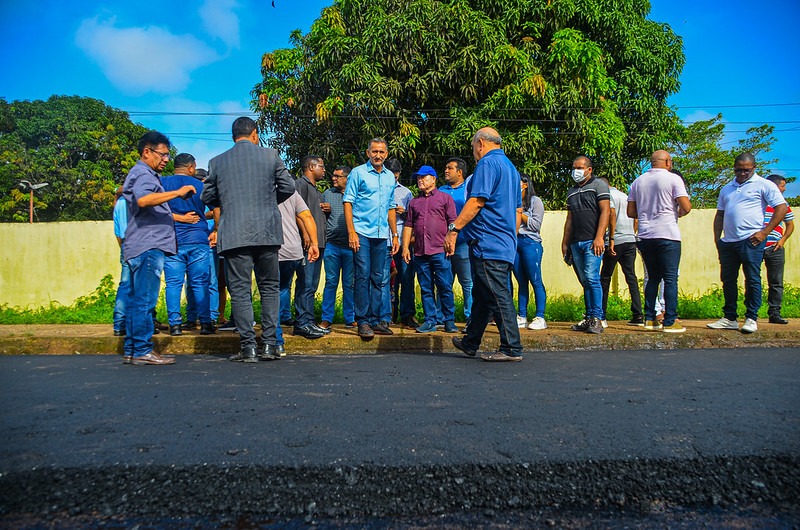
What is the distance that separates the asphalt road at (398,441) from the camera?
7.64 feet

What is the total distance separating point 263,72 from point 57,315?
1041 cm

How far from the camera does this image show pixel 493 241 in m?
5.47

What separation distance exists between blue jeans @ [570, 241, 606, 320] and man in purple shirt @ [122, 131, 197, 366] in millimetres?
4077

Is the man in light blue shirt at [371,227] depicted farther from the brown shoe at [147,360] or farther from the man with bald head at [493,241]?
the brown shoe at [147,360]

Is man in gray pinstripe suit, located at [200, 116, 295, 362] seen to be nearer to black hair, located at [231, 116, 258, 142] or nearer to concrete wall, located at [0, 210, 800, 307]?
black hair, located at [231, 116, 258, 142]

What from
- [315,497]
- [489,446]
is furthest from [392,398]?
[315,497]

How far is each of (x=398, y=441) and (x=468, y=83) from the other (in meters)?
13.4

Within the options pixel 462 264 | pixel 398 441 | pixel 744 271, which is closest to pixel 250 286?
pixel 462 264

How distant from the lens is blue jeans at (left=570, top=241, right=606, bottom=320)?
6.77 meters

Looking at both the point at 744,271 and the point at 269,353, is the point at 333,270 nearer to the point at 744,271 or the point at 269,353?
the point at 269,353

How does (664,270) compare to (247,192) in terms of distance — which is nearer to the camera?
(247,192)

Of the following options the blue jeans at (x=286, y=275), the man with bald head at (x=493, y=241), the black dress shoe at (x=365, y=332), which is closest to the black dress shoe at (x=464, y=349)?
the man with bald head at (x=493, y=241)

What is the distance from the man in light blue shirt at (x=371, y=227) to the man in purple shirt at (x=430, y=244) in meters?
0.49

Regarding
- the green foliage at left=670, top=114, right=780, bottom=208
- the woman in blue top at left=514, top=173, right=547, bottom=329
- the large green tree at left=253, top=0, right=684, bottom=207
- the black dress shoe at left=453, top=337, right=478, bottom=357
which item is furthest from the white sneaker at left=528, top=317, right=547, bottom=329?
the green foliage at left=670, top=114, right=780, bottom=208
